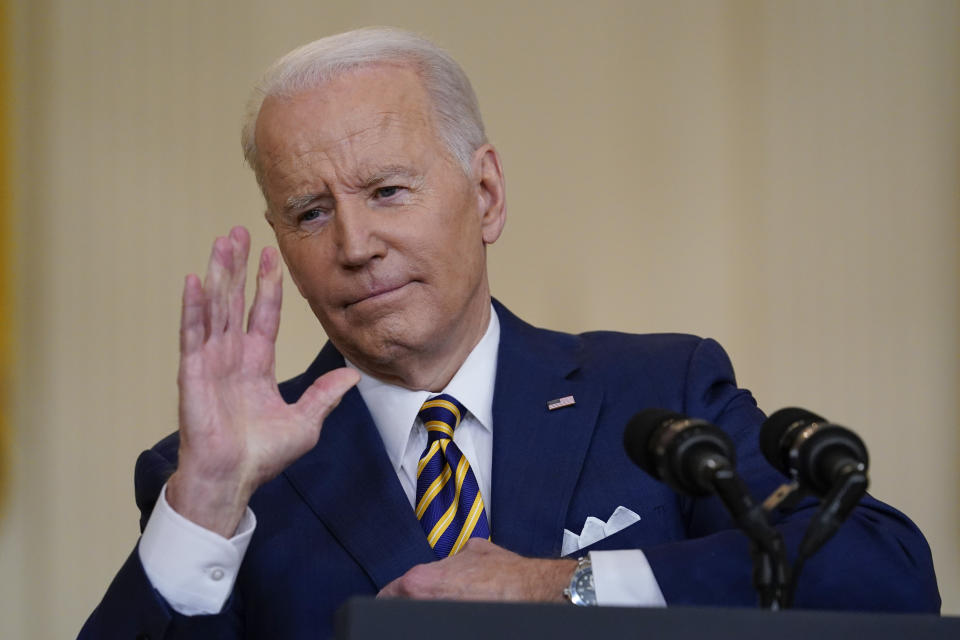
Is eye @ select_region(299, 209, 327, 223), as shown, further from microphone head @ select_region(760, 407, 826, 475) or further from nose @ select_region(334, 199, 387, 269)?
microphone head @ select_region(760, 407, 826, 475)

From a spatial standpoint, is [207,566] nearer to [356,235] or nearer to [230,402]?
[230,402]

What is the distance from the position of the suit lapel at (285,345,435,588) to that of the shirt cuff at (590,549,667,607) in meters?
0.40

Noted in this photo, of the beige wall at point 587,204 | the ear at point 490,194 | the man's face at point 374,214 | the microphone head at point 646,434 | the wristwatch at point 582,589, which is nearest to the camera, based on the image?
the microphone head at point 646,434

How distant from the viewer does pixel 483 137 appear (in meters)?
2.34

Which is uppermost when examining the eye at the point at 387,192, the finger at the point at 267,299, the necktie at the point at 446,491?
the eye at the point at 387,192

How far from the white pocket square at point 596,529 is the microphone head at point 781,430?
63cm

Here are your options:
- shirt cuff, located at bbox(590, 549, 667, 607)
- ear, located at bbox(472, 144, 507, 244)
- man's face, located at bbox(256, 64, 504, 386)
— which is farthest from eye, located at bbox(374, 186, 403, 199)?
shirt cuff, located at bbox(590, 549, 667, 607)

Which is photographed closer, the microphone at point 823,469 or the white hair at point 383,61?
the microphone at point 823,469

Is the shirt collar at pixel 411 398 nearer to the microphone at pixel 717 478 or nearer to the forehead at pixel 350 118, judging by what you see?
the forehead at pixel 350 118

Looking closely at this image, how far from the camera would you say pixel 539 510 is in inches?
80.0

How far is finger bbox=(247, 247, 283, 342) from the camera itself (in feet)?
6.07

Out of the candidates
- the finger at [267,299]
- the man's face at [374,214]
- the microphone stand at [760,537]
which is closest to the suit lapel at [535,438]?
the man's face at [374,214]

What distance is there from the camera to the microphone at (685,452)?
1.29 metres

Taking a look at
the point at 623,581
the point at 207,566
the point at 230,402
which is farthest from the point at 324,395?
the point at 623,581
